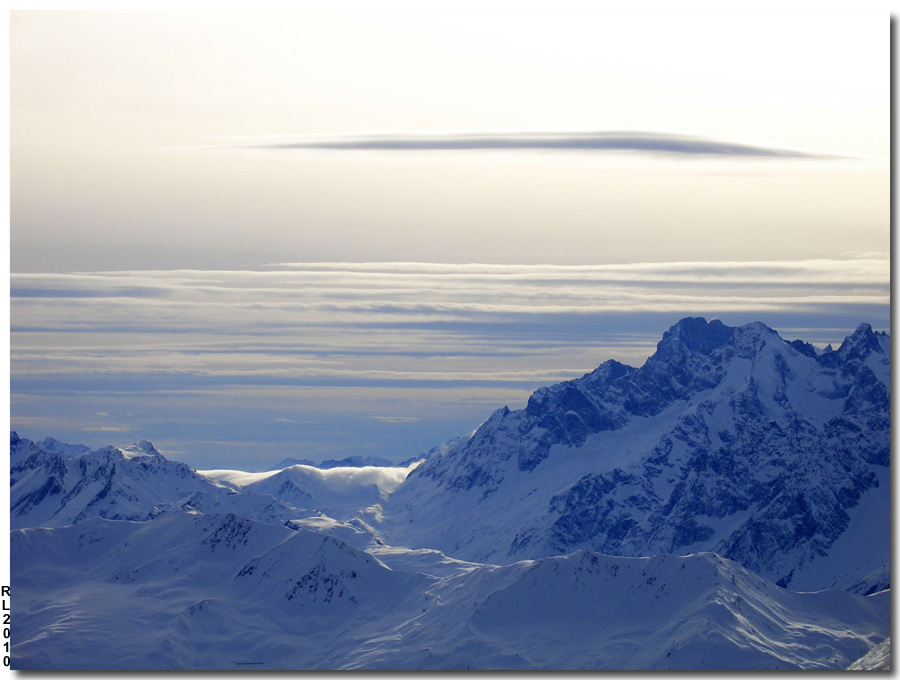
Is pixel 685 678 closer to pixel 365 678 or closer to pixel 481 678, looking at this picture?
pixel 481 678

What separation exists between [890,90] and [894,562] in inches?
2615

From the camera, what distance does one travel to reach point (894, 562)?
591 ft

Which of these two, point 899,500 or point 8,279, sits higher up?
point 8,279

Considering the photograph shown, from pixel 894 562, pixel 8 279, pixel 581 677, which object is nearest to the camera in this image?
pixel 8 279

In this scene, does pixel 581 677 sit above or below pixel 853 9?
below

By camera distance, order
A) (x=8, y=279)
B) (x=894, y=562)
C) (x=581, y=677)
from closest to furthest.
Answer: (x=8, y=279) → (x=894, y=562) → (x=581, y=677)

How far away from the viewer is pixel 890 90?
174000 mm

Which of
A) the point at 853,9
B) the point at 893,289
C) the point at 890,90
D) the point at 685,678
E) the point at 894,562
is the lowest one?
the point at 685,678

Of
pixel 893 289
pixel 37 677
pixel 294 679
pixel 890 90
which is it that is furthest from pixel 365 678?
pixel 890 90

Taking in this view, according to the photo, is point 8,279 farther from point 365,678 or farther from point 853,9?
point 853,9

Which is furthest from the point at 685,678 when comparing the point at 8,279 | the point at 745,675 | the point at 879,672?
the point at 8,279

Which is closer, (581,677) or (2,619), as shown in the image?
(2,619)

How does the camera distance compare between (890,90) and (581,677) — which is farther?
(581,677)

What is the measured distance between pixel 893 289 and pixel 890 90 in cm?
2745
